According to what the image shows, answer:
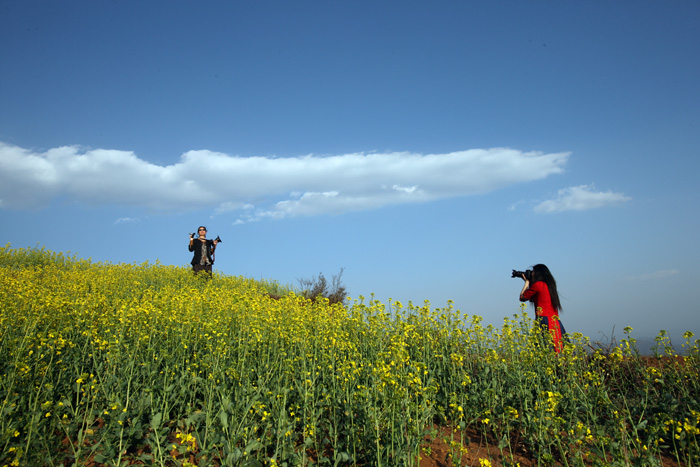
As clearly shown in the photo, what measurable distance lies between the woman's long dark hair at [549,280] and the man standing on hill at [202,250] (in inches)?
460

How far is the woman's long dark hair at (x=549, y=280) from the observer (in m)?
8.09

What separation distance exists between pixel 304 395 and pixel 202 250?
12.8 m

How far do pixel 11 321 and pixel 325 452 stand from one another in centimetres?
473

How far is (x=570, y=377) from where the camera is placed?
4.91m

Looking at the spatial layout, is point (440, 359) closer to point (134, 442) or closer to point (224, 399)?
point (224, 399)

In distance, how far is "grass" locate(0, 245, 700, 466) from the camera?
356 cm

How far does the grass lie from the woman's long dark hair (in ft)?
5.40


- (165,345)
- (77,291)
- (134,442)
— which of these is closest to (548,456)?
(134,442)

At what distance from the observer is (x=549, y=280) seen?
8133 mm

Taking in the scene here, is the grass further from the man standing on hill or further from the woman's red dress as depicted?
the man standing on hill

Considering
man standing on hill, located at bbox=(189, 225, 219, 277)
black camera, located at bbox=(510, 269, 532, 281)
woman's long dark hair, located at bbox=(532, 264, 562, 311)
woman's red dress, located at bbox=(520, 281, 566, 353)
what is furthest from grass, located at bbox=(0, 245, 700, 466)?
man standing on hill, located at bbox=(189, 225, 219, 277)

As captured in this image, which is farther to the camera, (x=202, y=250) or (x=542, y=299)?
(x=202, y=250)

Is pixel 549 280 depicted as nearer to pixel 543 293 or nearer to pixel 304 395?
pixel 543 293

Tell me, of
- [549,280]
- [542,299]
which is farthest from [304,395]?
[549,280]
